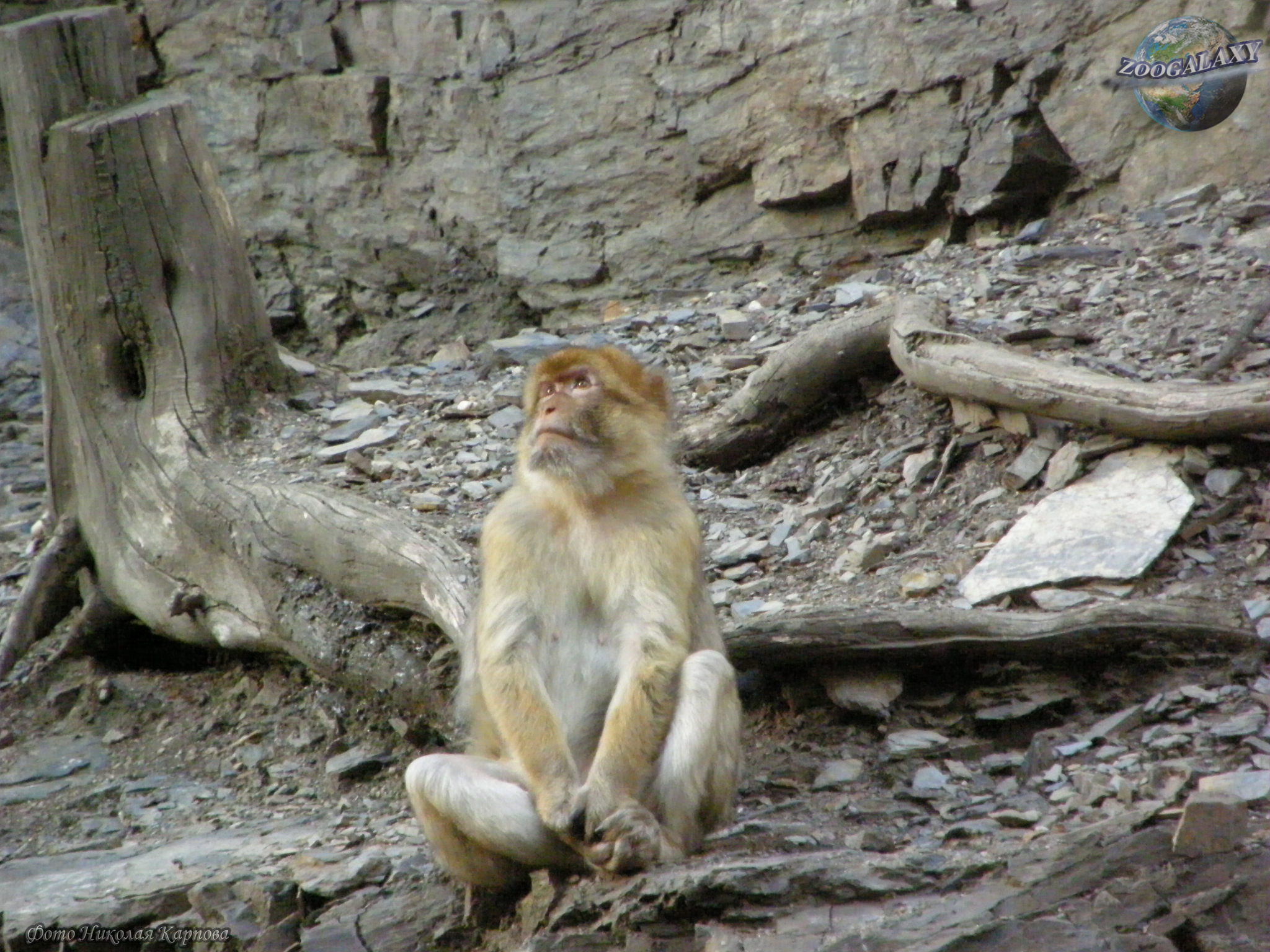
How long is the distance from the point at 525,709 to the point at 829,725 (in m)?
1.30

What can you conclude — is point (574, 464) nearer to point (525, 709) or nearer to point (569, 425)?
point (569, 425)

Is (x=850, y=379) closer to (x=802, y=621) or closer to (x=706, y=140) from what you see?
(x=802, y=621)

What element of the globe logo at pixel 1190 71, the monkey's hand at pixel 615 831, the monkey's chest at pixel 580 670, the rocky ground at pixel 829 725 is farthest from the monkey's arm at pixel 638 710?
the globe logo at pixel 1190 71

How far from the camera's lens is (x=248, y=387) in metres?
6.62

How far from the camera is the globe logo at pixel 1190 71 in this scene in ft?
25.0

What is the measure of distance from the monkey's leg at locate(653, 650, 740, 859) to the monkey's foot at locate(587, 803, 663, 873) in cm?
9

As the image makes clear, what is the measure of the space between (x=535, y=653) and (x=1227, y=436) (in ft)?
8.93

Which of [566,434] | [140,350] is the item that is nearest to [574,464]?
[566,434]

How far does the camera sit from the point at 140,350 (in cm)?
634

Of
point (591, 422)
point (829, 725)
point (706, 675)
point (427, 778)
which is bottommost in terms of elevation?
point (829, 725)

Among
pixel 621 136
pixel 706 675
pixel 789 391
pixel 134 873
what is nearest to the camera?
pixel 706 675

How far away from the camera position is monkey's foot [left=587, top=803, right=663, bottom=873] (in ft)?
12.0

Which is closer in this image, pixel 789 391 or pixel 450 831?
pixel 450 831

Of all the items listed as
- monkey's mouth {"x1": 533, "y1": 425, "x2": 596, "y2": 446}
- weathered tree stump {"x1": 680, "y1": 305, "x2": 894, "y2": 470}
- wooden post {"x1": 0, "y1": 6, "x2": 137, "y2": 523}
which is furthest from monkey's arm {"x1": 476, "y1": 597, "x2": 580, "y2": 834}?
wooden post {"x1": 0, "y1": 6, "x2": 137, "y2": 523}
